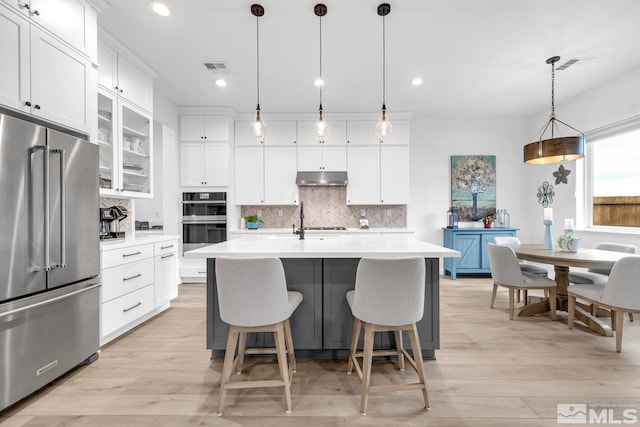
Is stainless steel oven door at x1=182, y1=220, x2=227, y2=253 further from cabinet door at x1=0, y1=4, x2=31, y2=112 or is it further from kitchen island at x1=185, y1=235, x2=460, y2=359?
cabinet door at x1=0, y1=4, x2=31, y2=112

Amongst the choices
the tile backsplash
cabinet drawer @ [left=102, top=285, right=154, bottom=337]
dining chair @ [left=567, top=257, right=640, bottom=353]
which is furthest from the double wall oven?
dining chair @ [left=567, top=257, right=640, bottom=353]

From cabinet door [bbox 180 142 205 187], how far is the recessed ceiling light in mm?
2516

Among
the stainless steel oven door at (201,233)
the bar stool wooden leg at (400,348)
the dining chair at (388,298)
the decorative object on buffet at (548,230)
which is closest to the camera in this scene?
the dining chair at (388,298)

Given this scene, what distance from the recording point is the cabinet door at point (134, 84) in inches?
124

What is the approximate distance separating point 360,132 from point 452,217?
218cm

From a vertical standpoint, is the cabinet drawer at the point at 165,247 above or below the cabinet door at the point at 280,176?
below

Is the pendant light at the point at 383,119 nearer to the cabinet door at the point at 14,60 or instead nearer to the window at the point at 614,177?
the cabinet door at the point at 14,60

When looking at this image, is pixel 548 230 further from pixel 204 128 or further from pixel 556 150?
pixel 204 128

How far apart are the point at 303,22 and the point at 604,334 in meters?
3.98

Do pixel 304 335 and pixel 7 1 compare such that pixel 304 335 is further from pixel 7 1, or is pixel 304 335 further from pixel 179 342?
pixel 7 1

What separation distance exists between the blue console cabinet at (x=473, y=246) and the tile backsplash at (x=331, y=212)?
985 millimetres

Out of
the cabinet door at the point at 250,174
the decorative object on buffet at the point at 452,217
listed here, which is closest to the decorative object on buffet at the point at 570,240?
the decorative object on buffet at the point at 452,217

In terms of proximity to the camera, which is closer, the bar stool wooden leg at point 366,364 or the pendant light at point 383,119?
the bar stool wooden leg at point 366,364

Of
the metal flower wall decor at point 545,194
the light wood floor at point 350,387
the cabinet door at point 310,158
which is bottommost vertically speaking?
the light wood floor at point 350,387
